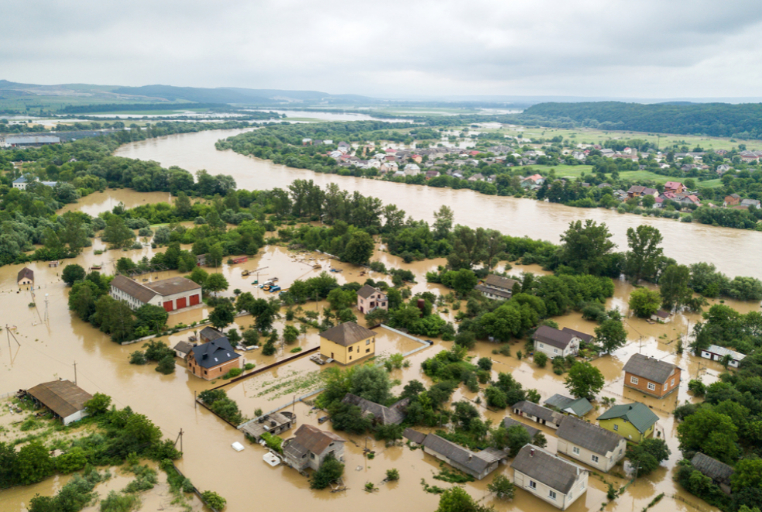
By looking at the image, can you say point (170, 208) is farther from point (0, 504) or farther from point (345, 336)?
point (0, 504)

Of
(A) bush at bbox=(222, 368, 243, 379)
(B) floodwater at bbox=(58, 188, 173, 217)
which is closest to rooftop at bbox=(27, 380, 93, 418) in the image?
(A) bush at bbox=(222, 368, 243, 379)

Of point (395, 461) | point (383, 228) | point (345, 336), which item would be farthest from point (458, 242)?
point (395, 461)

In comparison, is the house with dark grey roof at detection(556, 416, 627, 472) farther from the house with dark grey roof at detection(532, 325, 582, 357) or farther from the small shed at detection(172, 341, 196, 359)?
the small shed at detection(172, 341, 196, 359)

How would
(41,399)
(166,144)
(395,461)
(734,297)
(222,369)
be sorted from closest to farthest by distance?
(395,461) → (41,399) → (222,369) → (734,297) → (166,144)

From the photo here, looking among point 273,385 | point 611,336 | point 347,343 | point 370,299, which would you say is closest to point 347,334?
point 347,343

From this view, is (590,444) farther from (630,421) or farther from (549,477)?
(549,477)
